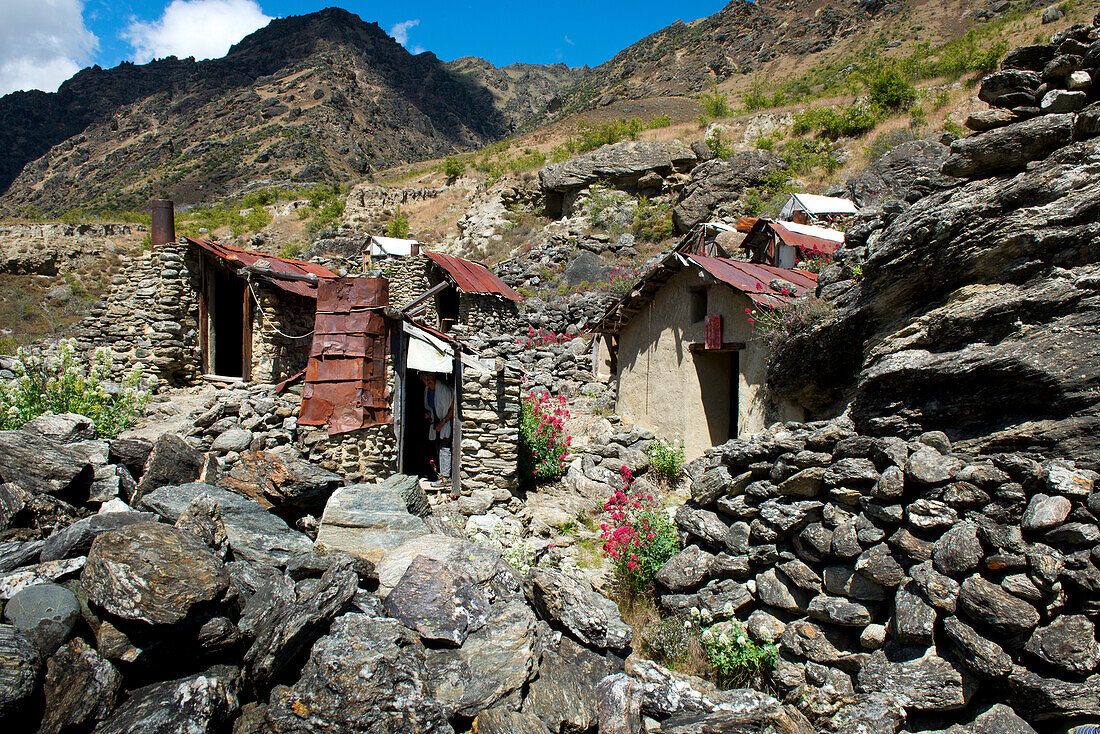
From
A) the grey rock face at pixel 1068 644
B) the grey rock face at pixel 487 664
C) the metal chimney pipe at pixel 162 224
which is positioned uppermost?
the metal chimney pipe at pixel 162 224

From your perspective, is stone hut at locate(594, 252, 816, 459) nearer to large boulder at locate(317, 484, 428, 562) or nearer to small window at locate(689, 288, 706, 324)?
small window at locate(689, 288, 706, 324)

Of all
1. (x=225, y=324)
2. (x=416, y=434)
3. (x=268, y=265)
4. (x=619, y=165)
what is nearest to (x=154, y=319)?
(x=225, y=324)

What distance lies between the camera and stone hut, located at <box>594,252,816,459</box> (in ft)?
34.3

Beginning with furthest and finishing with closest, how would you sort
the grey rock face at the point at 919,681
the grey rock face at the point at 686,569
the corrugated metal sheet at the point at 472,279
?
the corrugated metal sheet at the point at 472,279 < the grey rock face at the point at 686,569 < the grey rock face at the point at 919,681

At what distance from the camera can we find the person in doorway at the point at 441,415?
33.5 ft

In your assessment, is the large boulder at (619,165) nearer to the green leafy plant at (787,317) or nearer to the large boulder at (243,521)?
the green leafy plant at (787,317)

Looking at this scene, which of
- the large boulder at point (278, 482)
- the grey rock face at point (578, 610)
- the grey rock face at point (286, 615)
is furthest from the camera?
the large boulder at point (278, 482)

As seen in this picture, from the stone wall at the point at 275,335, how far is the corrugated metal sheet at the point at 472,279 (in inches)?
288

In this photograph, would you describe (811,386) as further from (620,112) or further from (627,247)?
(620,112)

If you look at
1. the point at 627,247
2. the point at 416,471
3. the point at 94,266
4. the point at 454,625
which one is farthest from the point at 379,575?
the point at 94,266

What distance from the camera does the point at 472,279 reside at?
20672 millimetres

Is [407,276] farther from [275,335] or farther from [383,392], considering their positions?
[383,392]

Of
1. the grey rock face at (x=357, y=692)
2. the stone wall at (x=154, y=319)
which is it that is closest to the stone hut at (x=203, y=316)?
the stone wall at (x=154, y=319)

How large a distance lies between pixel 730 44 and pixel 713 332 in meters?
54.7
